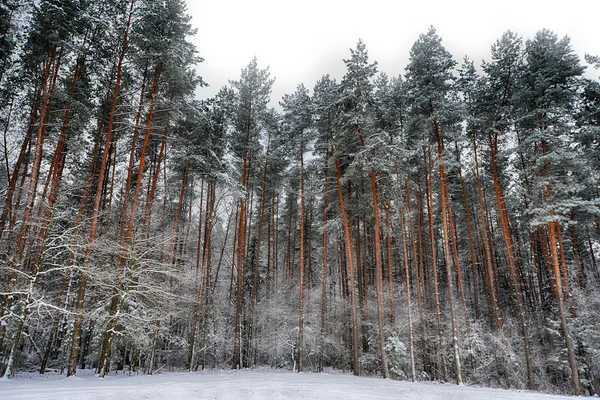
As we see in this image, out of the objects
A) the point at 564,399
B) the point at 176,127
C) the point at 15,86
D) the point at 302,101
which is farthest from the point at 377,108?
the point at 15,86

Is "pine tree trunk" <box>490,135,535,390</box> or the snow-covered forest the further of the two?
"pine tree trunk" <box>490,135,535,390</box>

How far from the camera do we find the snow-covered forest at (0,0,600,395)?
1220 centimetres

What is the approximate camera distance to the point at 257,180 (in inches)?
893

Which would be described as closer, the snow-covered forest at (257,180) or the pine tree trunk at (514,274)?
the snow-covered forest at (257,180)

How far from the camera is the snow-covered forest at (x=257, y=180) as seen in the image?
1220 cm

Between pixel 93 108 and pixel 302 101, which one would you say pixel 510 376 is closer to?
pixel 302 101

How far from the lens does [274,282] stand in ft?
86.2

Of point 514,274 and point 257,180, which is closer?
point 514,274

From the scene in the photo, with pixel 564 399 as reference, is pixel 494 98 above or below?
above

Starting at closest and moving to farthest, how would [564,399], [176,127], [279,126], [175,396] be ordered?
1. [175,396]
2. [564,399]
3. [176,127]
4. [279,126]

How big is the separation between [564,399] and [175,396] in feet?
36.3

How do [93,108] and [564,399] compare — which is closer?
[564,399]

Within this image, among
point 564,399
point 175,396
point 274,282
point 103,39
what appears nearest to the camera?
point 175,396

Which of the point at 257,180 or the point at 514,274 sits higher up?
the point at 257,180
